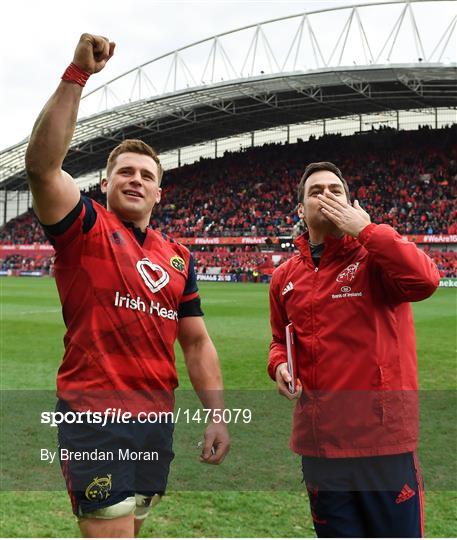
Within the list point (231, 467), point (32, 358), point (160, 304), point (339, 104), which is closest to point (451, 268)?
point (339, 104)

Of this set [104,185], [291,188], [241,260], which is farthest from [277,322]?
[291,188]

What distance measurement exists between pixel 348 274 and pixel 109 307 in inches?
46.4

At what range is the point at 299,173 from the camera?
50.1 meters

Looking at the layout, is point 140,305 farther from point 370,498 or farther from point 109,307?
point 370,498

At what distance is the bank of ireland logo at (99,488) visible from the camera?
7.61 feet

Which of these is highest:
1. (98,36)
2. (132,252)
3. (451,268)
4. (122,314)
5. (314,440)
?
(451,268)

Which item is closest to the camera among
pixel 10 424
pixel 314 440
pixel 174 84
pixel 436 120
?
pixel 314 440

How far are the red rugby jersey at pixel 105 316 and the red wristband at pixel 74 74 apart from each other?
1.67 ft

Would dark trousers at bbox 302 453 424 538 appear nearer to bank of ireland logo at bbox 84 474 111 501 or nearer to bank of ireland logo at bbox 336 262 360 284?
bank of ireland logo at bbox 336 262 360 284

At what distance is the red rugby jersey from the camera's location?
96.9 inches

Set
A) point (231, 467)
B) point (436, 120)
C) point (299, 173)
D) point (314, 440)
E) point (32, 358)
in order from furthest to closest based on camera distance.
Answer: point (299, 173), point (436, 120), point (32, 358), point (231, 467), point (314, 440)

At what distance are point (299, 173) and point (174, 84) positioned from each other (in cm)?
1649

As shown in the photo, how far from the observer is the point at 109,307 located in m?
2.49

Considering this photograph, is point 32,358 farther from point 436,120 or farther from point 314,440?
point 436,120
